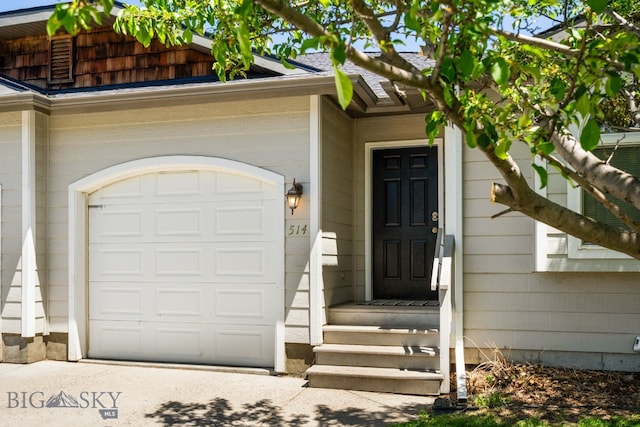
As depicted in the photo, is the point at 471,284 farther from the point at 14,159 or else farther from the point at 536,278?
the point at 14,159

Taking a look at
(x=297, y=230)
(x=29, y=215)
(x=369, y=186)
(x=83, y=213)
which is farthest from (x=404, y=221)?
(x=29, y=215)

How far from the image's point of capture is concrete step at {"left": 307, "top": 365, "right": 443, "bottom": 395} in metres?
5.53

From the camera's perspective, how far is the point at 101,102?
22.4 feet

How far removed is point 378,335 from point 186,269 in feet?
7.56

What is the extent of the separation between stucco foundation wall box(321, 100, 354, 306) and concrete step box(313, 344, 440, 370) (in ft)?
2.00

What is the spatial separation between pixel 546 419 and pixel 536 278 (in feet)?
5.30

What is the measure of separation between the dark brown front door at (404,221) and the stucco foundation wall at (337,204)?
37 cm

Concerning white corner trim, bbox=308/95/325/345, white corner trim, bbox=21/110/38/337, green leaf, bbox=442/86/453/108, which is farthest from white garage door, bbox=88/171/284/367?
green leaf, bbox=442/86/453/108

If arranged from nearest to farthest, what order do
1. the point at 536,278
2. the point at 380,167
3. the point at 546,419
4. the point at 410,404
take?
the point at 546,419, the point at 410,404, the point at 536,278, the point at 380,167

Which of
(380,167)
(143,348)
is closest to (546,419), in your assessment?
(380,167)

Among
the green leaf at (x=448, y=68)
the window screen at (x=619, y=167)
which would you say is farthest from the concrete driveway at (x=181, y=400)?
the green leaf at (x=448, y=68)

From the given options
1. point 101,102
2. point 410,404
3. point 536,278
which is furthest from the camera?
point 101,102

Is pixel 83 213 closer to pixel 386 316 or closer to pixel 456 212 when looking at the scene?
pixel 386 316

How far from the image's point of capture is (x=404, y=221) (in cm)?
750
